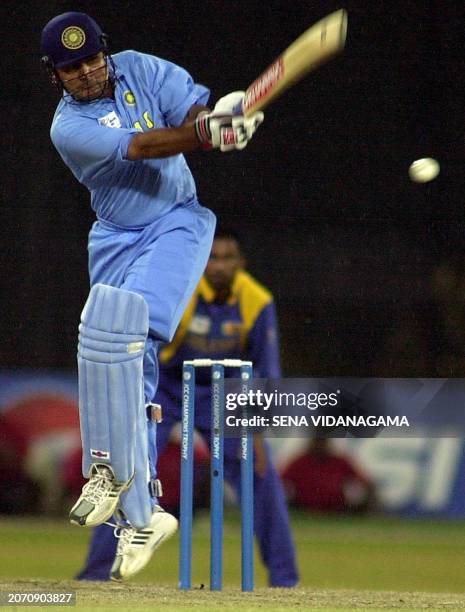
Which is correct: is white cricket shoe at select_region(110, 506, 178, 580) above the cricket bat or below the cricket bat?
below

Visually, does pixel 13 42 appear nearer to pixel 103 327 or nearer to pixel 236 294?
pixel 236 294

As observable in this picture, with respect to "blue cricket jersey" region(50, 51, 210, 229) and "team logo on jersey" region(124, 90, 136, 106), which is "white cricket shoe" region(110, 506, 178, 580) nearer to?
"blue cricket jersey" region(50, 51, 210, 229)

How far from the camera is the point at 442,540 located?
4.85 meters

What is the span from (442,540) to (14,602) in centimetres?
227

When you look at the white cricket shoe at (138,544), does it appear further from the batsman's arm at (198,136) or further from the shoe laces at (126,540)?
the batsman's arm at (198,136)

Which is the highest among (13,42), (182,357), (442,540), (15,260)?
(13,42)

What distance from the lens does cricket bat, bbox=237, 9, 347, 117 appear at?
101 inches

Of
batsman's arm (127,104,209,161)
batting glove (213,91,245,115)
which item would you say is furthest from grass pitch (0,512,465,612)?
batting glove (213,91,245,115)

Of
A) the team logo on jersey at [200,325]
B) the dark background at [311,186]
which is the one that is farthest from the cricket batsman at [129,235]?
the dark background at [311,186]

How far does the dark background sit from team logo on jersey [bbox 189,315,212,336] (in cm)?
39

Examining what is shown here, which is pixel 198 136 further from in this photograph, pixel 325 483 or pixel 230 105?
pixel 325 483

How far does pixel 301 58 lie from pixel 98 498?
1050 millimetres

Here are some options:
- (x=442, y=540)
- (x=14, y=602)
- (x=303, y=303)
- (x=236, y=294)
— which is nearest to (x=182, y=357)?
(x=236, y=294)

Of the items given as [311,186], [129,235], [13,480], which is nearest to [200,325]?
[311,186]
